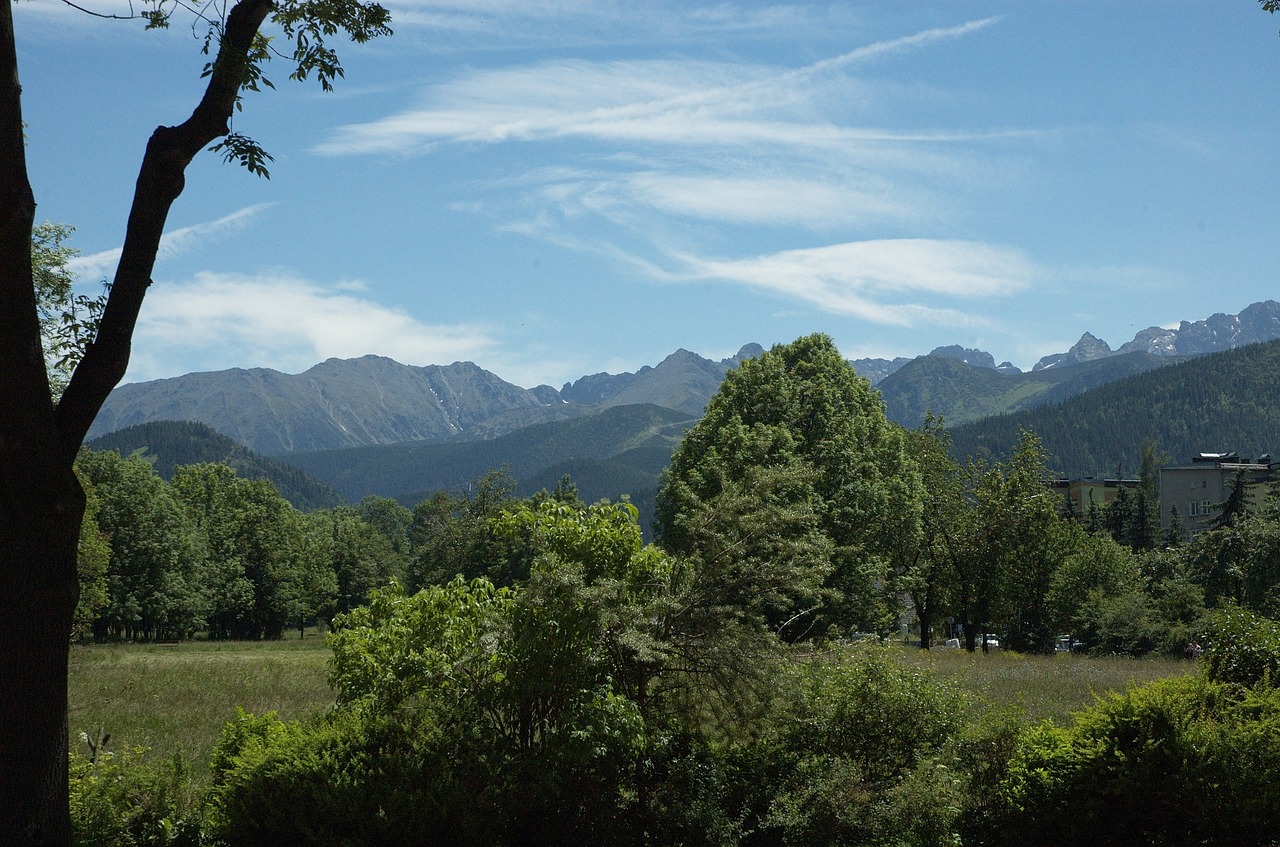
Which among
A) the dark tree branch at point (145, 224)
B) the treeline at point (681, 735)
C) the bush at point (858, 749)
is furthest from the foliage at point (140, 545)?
the dark tree branch at point (145, 224)

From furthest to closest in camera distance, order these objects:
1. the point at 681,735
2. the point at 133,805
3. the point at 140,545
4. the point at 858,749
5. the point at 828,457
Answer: the point at 140,545 < the point at 828,457 < the point at 858,749 < the point at 681,735 < the point at 133,805

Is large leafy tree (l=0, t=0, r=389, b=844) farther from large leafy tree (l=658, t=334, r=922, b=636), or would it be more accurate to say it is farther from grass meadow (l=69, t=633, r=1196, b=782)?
large leafy tree (l=658, t=334, r=922, b=636)

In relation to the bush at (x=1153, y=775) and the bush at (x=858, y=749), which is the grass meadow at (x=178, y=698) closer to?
the bush at (x=858, y=749)

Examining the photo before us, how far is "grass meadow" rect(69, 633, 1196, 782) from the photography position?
1592cm

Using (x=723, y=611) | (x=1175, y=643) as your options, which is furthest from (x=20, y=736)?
(x=1175, y=643)

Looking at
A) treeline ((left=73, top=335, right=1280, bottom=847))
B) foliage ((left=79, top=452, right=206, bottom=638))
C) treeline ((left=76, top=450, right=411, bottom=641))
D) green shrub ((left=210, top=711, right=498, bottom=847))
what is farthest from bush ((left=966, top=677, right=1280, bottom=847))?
foliage ((left=79, top=452, right=206, bottom=638))

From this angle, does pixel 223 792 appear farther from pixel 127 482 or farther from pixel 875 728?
pixel 127 482

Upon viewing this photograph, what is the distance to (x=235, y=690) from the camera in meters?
23.6

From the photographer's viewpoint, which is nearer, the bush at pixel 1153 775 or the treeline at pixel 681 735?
the bush at pixel 1153 775

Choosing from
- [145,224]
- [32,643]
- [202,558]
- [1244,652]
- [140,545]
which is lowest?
[202,558]

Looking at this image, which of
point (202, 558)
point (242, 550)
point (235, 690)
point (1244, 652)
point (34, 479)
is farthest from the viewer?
point (242, 550)

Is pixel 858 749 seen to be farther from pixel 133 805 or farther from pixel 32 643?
pixel 32 643

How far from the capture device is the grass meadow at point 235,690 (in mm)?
15922

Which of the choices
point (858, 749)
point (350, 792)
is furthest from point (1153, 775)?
point (350, 792)
